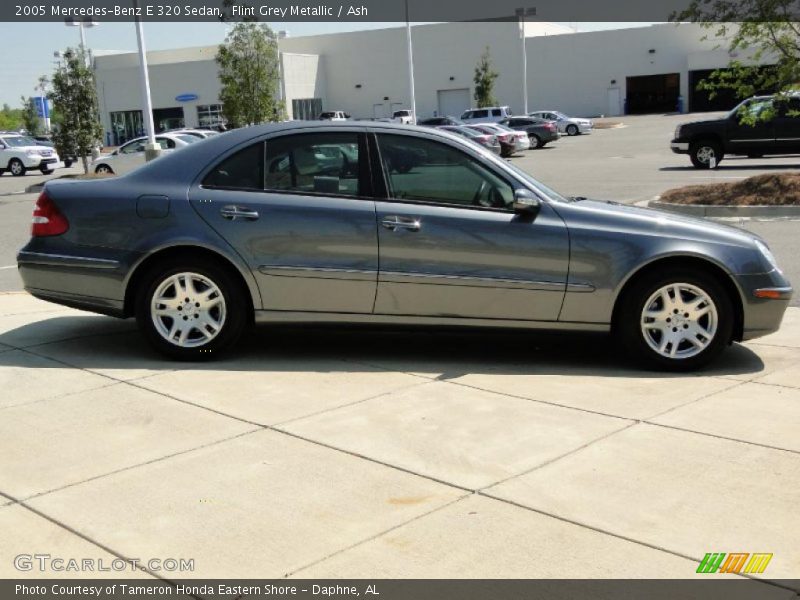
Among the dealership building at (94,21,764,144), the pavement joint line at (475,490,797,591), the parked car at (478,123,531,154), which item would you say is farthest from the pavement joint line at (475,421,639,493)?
the dealership building at (94,21,764,144)

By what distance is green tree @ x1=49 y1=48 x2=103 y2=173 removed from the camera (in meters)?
30.8

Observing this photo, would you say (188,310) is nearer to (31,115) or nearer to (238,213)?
(238,213)

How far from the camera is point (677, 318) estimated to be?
6.19 m

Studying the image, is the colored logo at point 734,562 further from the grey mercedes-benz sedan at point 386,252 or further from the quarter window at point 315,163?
the quarter window at point 315,163

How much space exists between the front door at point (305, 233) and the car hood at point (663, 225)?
140 centimetres

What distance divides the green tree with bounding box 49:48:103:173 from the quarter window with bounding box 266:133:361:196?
2635 centimetres

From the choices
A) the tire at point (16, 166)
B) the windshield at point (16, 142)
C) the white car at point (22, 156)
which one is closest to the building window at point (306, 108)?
the windshield at point (16, 142)

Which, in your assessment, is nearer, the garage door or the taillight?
the taillight

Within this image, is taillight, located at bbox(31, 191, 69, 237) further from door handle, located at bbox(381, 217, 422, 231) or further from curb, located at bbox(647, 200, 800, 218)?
curb, located at bbox(647, 200, 800, 218)

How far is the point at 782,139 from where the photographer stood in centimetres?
2425

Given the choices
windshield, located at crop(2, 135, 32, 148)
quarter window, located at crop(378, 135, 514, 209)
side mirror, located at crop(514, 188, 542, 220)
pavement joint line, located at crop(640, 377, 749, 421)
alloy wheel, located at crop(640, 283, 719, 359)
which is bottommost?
pavement joint line, located at crop(640, 377, 749, 421)

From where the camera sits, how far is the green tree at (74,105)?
30.8 meters

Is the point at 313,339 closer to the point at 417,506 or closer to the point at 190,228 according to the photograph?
the point at 190,228

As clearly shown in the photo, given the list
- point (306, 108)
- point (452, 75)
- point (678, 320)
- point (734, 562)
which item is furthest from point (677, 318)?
point (306, 108)
